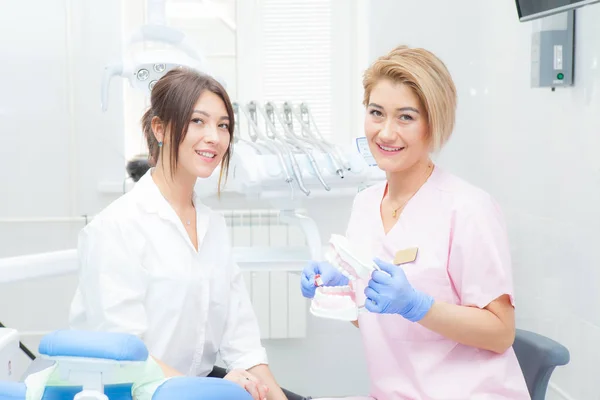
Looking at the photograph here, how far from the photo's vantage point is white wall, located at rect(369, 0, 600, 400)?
93.6 inches

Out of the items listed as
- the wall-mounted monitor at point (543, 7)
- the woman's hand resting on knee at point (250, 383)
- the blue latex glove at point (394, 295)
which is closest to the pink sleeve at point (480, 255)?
the blue latex glove at point (394, 295)

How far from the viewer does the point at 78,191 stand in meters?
3.49

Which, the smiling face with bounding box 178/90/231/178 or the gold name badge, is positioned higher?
the smiling face with bounding box 178/90/231/178

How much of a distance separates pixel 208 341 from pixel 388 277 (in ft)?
1.92

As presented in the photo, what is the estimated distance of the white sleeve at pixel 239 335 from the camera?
192 cm

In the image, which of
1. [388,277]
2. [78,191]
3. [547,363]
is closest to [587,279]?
[547,363]

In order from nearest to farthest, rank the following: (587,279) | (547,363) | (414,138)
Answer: (414,138), (547,363), (587,279)

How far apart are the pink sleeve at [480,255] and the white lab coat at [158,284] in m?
0.59

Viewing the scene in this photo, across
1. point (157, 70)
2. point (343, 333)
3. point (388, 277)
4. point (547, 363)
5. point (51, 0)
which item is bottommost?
point (343, 333)

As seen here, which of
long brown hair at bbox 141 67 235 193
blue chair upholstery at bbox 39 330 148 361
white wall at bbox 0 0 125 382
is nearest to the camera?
blue chair upholstery at bbox 39 330 148 361

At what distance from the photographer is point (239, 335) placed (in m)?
1.95

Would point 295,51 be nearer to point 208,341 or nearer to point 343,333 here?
point 343,333

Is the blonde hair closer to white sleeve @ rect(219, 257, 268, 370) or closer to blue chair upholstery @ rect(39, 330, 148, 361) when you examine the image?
white sleeve @ rect(219, 257, 268, 370)

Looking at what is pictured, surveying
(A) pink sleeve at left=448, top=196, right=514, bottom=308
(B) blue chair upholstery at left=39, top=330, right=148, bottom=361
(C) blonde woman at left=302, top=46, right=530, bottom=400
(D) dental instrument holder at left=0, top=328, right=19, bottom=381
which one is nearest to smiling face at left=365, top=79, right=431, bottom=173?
(C) blonde woman at left=302, top=46, right=530, bottom=400
